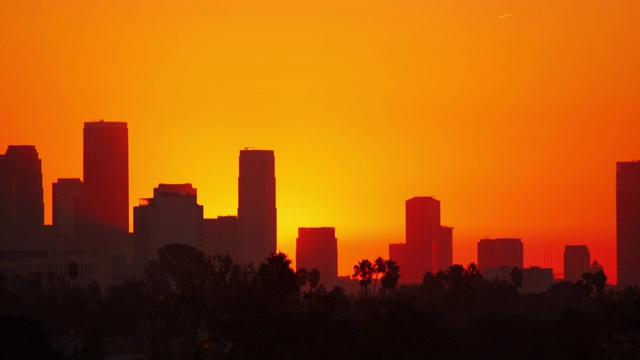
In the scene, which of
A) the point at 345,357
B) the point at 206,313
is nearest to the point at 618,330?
the point at 345,357

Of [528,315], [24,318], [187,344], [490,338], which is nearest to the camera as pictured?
[187,344]

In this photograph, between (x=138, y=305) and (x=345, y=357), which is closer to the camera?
(x=345, y=357)

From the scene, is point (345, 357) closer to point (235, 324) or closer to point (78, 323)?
point (235, 324)

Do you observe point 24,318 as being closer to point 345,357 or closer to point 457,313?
point 345,357

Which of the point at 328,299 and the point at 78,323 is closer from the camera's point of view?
the point at 328,299

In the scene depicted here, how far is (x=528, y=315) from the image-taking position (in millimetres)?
139250

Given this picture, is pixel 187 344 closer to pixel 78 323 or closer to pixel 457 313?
pixel 457 313

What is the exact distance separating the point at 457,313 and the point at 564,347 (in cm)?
5290

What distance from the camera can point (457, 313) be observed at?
15850 centimetres

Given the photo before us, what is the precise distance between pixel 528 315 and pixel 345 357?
117ft

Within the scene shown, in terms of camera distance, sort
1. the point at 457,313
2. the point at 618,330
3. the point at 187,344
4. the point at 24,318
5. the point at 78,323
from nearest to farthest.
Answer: the point at 187,344 < the point at 618,330 < the point at 24,318 < the point at 457,313 < the point at 78,323

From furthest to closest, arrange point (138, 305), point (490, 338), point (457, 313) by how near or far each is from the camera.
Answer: point (138, 305) < point (457, 313) < point (490, 338)

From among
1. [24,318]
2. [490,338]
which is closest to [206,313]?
[24,318]

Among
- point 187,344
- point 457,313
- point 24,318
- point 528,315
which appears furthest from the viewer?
point 457,313
